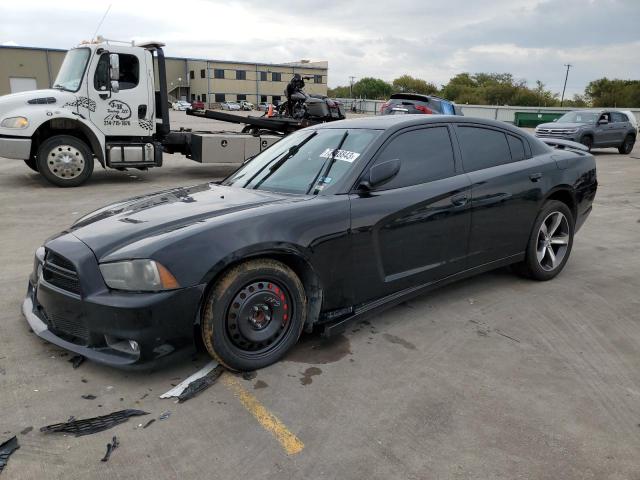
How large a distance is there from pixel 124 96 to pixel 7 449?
8844 millimetres

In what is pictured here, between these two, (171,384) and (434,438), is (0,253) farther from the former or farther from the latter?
(434,438)

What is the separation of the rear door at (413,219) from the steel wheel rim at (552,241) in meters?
1.16

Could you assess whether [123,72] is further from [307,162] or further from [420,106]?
[420,106]

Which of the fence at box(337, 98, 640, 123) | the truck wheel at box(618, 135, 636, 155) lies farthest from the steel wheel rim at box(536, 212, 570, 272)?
the fence at box(337, 98, 640, 123)

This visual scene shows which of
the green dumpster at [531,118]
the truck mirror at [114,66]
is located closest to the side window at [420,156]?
the truck mirror at [114,66]

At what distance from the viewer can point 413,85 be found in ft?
368

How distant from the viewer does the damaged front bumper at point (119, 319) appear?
2.82 m

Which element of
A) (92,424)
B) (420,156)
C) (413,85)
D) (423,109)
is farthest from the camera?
(413,85)

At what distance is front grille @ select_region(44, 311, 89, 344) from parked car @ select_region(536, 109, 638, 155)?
59.8ft

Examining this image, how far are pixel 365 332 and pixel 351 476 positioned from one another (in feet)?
5.12

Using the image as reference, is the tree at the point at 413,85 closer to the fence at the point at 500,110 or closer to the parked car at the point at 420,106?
the fence at the point at 500,110

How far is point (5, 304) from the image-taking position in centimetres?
418

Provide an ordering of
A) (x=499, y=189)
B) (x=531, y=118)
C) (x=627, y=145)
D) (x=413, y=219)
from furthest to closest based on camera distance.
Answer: (x=531, y=118) → (x=627, y=145) → (x=499, y=189) → (x=413, y=219)

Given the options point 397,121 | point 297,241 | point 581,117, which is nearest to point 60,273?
point 297,241
